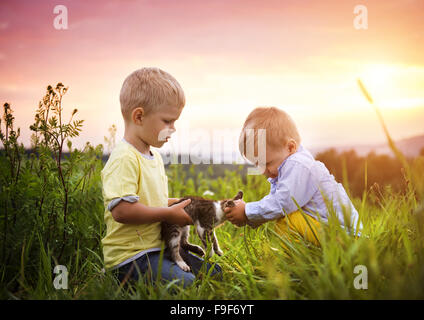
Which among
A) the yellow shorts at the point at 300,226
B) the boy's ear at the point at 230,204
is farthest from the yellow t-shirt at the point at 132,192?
the yellow shorts at the point at 300,226

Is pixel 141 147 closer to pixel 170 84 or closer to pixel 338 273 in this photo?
pixel 170 84

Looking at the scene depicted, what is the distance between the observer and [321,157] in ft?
16.3

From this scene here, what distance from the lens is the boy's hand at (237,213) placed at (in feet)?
9.21

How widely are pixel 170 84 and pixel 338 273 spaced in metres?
1.81

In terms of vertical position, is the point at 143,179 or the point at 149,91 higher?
the point at 149,91

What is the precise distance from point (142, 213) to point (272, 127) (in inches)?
52.5

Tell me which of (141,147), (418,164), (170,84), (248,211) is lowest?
(248,211)

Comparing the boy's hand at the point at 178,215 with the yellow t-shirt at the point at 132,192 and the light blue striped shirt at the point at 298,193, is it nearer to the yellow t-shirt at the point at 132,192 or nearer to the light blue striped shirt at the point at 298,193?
the yellow t-shirt at the point at 132,192

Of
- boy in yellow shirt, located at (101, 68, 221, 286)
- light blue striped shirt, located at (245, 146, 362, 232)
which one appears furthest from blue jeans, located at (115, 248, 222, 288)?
light blue striped shirt, located at (245, 146, 362, 232)

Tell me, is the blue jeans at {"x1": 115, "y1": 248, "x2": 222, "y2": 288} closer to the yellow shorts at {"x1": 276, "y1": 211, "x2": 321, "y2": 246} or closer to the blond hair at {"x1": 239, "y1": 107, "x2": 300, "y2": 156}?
the yellow shorts at {"x1": 276, "y1": 211, "x2": 321, "y2": 246}

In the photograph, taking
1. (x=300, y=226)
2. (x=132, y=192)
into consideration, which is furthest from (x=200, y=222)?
(x=300, y=226)

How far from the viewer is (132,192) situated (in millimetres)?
2477

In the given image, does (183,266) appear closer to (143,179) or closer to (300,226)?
(143,179)
